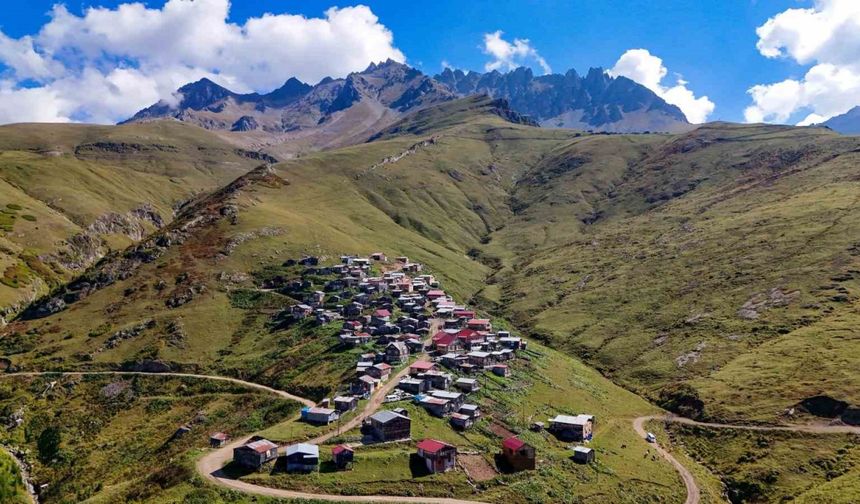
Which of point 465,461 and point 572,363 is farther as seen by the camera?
point 572,363

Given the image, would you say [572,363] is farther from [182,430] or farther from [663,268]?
[182,430]

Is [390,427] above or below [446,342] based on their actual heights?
below

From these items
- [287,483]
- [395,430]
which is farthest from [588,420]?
[287,483]

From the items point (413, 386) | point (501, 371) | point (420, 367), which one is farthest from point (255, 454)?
point (501, 371)

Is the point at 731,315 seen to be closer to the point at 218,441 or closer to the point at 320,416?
the point at 320,416

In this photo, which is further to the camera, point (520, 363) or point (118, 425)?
point (520, 363)

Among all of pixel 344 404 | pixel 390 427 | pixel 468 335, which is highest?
pixel 468 335

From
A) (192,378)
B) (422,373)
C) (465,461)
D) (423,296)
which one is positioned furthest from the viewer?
(423,296)
